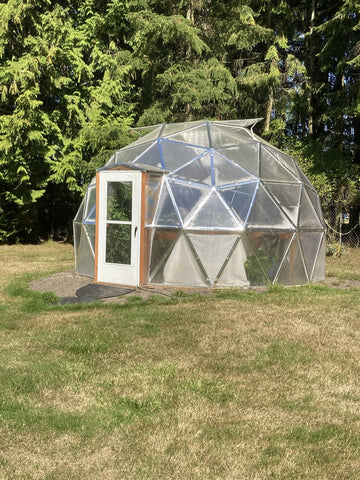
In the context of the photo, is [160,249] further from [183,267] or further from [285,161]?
[285,161]

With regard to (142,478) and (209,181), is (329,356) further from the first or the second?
(209,181)

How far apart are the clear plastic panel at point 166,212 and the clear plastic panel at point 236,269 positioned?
128 centimetres

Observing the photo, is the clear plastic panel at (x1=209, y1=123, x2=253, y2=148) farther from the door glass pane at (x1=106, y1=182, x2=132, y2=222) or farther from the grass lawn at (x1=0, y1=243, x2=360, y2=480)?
the grass lawn at (x1=0, y1=243, x2=360, y2=480)

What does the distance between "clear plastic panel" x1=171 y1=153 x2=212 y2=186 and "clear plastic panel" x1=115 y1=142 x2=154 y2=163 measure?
139cm

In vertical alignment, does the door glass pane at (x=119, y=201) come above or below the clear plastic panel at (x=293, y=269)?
above

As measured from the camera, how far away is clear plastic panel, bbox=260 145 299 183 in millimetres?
11058

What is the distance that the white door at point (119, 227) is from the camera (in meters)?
9.99

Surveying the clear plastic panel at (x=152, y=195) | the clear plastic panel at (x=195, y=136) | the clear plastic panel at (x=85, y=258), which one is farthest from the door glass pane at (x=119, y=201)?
the clear plastic panel at (x=195, y=136)

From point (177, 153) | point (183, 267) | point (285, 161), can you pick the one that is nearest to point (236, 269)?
point (183, 267)

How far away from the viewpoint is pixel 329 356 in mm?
5758

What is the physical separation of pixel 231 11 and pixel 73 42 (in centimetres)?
670

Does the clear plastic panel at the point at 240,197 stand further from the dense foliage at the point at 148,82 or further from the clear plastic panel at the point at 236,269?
the dense foliage at the point at 148,82

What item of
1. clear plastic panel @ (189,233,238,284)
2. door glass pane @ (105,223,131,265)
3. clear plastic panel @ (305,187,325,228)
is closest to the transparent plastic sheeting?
clear plastic panel @ (189,233,238,284)

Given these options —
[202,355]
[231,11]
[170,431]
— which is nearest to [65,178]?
[231,11]
